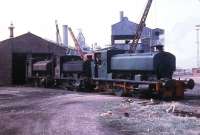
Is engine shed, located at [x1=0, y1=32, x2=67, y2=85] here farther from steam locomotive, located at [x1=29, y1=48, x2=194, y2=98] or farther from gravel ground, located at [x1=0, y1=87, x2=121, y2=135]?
gravel ground, located at [x1=0, y1=87, x2=121, y2=135]

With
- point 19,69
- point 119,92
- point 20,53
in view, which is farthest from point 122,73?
point 19,69

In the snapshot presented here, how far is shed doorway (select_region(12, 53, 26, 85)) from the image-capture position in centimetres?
5938

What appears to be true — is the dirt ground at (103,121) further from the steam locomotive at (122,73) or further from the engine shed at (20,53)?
the engine shed at (20,53)

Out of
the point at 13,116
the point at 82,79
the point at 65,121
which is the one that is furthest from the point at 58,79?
the point at 65,121

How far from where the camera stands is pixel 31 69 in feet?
174

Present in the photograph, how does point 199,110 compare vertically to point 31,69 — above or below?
below

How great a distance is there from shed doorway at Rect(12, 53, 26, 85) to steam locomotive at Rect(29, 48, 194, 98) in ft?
51.5

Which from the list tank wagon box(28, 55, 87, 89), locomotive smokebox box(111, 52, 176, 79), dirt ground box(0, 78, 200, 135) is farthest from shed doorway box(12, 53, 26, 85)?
→ dirt ground box(0, 78, 200, 135)

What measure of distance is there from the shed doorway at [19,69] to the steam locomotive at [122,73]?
15708 millimetres

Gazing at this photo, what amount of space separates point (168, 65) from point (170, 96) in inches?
105

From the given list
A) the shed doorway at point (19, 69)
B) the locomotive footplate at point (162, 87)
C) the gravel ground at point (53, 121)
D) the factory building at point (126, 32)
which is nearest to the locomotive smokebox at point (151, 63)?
the locomotive footplate at point (162, 87)

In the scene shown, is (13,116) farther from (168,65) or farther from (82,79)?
(82,79)

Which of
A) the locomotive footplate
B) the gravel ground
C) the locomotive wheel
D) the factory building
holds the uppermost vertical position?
the factory building

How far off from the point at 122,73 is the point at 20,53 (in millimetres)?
29823
